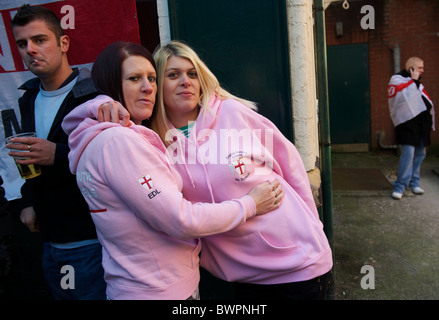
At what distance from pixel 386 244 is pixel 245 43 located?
321cm

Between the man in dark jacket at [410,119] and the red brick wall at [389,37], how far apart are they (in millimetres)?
3176

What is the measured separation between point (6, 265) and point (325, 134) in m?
2.57

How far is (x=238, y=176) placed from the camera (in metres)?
1.88

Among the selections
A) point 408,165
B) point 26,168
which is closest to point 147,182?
point 26,168

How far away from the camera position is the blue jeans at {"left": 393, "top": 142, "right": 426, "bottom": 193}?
616cm

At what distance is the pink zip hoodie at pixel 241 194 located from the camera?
1.90 m

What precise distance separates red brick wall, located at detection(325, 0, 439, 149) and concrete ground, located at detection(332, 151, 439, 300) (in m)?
2.80

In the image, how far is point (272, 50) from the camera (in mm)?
2955

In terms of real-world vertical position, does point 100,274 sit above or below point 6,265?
below

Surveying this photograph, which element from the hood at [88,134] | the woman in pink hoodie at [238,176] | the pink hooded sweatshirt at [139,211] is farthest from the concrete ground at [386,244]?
the hood at [88,134]

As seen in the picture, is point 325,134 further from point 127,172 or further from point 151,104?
point 127,172

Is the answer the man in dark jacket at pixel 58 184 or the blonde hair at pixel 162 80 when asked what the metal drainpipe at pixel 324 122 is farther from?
the man in dark jacket at pixel 58 184

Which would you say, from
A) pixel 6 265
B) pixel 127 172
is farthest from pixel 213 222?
pixel 6 265

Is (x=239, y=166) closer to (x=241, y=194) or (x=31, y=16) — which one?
(x=241, y=194)
